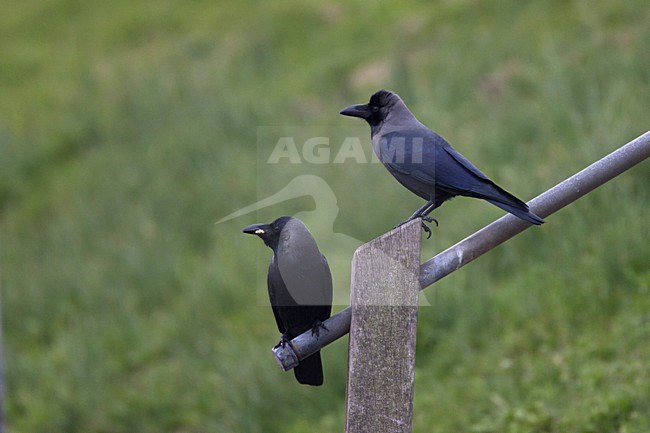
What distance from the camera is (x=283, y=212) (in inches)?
298

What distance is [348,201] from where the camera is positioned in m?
7.04

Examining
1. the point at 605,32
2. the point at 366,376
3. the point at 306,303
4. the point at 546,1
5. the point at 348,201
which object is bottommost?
the point at 366,376

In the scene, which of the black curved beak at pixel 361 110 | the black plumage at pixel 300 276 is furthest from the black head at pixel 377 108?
the black plumage at pixel 300 276

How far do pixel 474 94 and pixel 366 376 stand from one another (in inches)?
238

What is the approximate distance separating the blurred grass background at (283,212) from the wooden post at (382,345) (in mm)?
2106

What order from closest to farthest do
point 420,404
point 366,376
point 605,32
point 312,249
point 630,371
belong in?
point 366,376, point 312,249, point 630,371, point 420,404, point 605,32

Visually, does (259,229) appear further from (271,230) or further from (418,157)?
(418,157)

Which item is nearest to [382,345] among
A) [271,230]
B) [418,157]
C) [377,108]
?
[271,230]

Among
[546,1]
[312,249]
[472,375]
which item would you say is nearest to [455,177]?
[312,249]

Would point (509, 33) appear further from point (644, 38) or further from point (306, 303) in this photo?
point (306, 303)

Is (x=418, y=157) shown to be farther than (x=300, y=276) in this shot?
Yes

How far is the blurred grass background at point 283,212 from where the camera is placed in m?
5.32

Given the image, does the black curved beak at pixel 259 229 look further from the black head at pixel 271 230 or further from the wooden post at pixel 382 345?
the wooden post at pixel 382 345

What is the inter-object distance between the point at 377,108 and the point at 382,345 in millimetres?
1093
